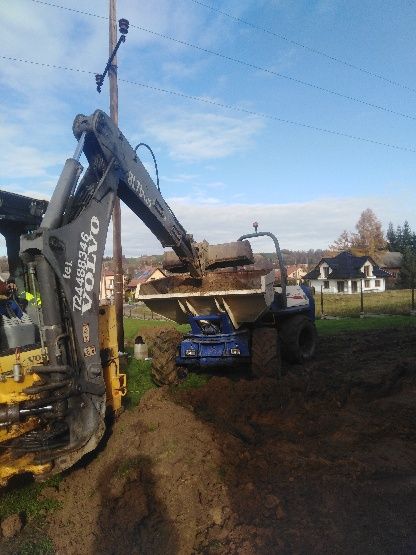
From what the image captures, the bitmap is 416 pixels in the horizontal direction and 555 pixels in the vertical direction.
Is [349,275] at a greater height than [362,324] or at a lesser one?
greater

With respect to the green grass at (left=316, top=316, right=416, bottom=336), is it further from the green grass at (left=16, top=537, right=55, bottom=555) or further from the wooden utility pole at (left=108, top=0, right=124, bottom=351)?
the green grass at (left=16, top=537, right=55, bottom=555)

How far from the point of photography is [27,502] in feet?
15.3

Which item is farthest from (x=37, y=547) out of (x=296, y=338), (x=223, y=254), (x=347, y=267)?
(x=347, y=267)

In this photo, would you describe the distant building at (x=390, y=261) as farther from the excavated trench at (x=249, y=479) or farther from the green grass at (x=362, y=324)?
the excavated trench at (x=249, y=479)

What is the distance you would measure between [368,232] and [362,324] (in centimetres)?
6464

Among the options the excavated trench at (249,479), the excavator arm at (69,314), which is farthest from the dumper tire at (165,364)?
the excavator arm at (69,314)

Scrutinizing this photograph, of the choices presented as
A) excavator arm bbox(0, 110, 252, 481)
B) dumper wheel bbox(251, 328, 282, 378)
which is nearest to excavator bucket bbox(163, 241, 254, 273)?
dumper wheel bbox(251, 328, 282, 378)

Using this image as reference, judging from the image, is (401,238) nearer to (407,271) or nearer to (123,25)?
(407,271)

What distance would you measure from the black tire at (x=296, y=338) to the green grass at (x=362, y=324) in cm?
497

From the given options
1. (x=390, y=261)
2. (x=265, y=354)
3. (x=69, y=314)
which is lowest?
(x=265, y=354)

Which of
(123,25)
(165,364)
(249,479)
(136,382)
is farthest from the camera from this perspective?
(123,25)

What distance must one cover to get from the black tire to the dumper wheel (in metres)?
1.48

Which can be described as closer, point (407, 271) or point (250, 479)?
point (250, 479)

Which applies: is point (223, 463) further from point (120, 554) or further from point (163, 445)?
point (120, 554)
